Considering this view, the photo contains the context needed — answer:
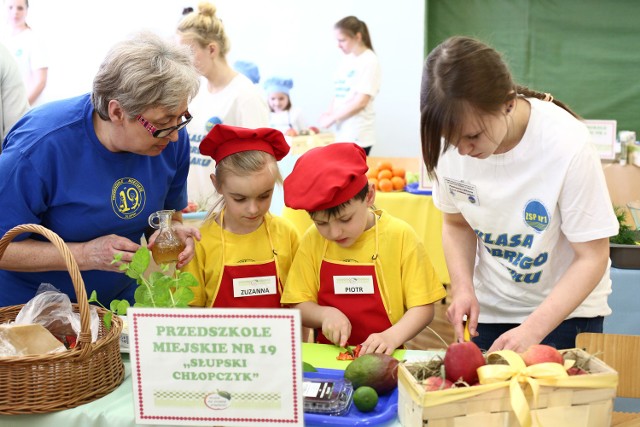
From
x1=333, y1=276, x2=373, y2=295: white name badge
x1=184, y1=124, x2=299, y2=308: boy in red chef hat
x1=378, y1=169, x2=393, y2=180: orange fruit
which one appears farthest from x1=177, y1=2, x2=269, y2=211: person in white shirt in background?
x1=333, y1=276, x2=373, y2=295: white name badge

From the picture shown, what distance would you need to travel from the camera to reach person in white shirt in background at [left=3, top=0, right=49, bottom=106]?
6148mm

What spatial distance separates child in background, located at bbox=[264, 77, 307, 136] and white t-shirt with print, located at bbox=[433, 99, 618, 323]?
5.32 m

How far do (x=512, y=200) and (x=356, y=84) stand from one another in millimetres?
4645

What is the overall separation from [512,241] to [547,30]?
19.0 feet

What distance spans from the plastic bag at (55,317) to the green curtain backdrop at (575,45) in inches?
234

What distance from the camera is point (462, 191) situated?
183 cm

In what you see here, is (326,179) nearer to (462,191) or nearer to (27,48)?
(462,191)

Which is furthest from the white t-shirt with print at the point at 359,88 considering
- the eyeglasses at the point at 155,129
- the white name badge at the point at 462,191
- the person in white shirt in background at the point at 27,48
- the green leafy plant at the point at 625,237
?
the eyeglasses at the point at 155,129

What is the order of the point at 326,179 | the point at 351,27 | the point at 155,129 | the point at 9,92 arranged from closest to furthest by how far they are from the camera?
the point at 155,129 < the point at 326,179 < the point at 9,92 < the point at 351,27

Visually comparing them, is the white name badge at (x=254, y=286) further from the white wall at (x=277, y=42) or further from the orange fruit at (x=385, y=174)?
the white wall at (x=277, y=42)

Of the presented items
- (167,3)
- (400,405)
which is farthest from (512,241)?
(167,3)

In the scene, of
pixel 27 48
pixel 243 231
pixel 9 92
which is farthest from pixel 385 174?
pixel 27 48

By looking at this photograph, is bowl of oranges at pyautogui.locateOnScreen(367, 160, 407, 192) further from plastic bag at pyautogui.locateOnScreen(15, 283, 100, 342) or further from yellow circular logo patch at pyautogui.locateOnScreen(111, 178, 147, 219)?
plastic bag at pyautogui.locateOnScreen(15, 283, 100, 342)

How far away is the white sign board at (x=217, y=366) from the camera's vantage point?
50.1 inches
